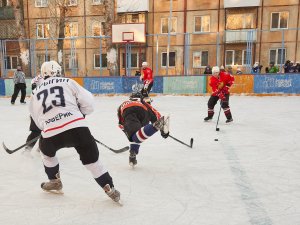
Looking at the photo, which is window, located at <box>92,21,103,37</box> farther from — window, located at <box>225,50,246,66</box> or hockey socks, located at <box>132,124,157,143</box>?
hockey socks, located at <box>132,124,157,143</box>

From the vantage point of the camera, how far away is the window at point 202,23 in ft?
65.2

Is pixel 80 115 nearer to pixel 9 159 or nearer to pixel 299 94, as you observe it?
pixel 9 159

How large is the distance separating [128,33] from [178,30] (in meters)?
7.24

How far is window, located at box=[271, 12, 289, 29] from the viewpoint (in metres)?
18.8

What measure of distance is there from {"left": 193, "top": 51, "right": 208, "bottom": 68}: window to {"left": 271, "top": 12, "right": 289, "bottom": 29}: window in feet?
14.8

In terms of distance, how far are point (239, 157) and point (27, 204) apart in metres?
2.64

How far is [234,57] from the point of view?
1939 cm

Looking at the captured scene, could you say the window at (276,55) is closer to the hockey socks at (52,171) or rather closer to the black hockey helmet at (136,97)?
the black hockey helmet at (136,97)

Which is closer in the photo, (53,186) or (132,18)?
(53,186)

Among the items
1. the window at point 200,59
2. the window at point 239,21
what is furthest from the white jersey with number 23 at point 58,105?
the window at point 239,21

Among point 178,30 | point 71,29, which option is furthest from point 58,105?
point 71,29

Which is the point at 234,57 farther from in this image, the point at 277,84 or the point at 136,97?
the point at 136,97

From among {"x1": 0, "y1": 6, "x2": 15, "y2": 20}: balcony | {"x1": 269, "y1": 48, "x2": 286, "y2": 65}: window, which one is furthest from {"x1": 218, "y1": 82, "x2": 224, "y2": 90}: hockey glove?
{"x1": 0, "y1": 6, "x2": 15, "y2": 20}: balcony

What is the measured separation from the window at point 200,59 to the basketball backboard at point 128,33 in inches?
268
